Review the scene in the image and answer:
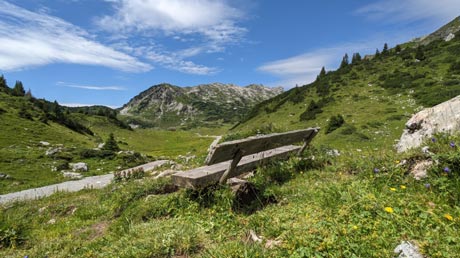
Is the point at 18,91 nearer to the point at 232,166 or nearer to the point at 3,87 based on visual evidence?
the point at 3,87

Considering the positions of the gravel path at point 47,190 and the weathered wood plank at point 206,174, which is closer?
the weathered wood plank at point 206,174

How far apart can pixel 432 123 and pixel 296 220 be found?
7.93m

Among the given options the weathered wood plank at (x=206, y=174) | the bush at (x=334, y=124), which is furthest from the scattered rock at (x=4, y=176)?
the bush at (x=334, y=124)

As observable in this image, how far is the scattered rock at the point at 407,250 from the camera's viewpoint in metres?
2.69

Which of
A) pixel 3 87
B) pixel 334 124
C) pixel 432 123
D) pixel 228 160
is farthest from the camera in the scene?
pixel 3 87

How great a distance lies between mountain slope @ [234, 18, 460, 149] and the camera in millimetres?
23969

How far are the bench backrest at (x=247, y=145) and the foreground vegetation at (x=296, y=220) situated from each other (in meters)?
0.79

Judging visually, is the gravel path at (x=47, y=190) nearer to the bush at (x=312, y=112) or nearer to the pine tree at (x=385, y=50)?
the bush at (x=312, y=112)

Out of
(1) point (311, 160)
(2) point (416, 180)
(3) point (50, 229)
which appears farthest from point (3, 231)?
(2) point (416, 180)

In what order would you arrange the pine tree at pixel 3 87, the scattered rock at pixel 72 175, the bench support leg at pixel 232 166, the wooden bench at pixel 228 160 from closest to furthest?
1. the wooden bench at pixel 228 160
2. the bench support leg at pixel 232 166
3. the scattered rock at pixel 72 175
4. the pine tree at pixel 3 87

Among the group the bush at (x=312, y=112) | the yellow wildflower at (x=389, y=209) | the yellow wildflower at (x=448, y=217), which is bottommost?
the yellow wildflower at (x=448, y=217)

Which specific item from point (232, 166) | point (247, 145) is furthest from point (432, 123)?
point (232, 166)

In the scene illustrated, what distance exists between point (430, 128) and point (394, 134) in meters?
15.9

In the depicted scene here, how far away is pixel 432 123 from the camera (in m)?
8.81
